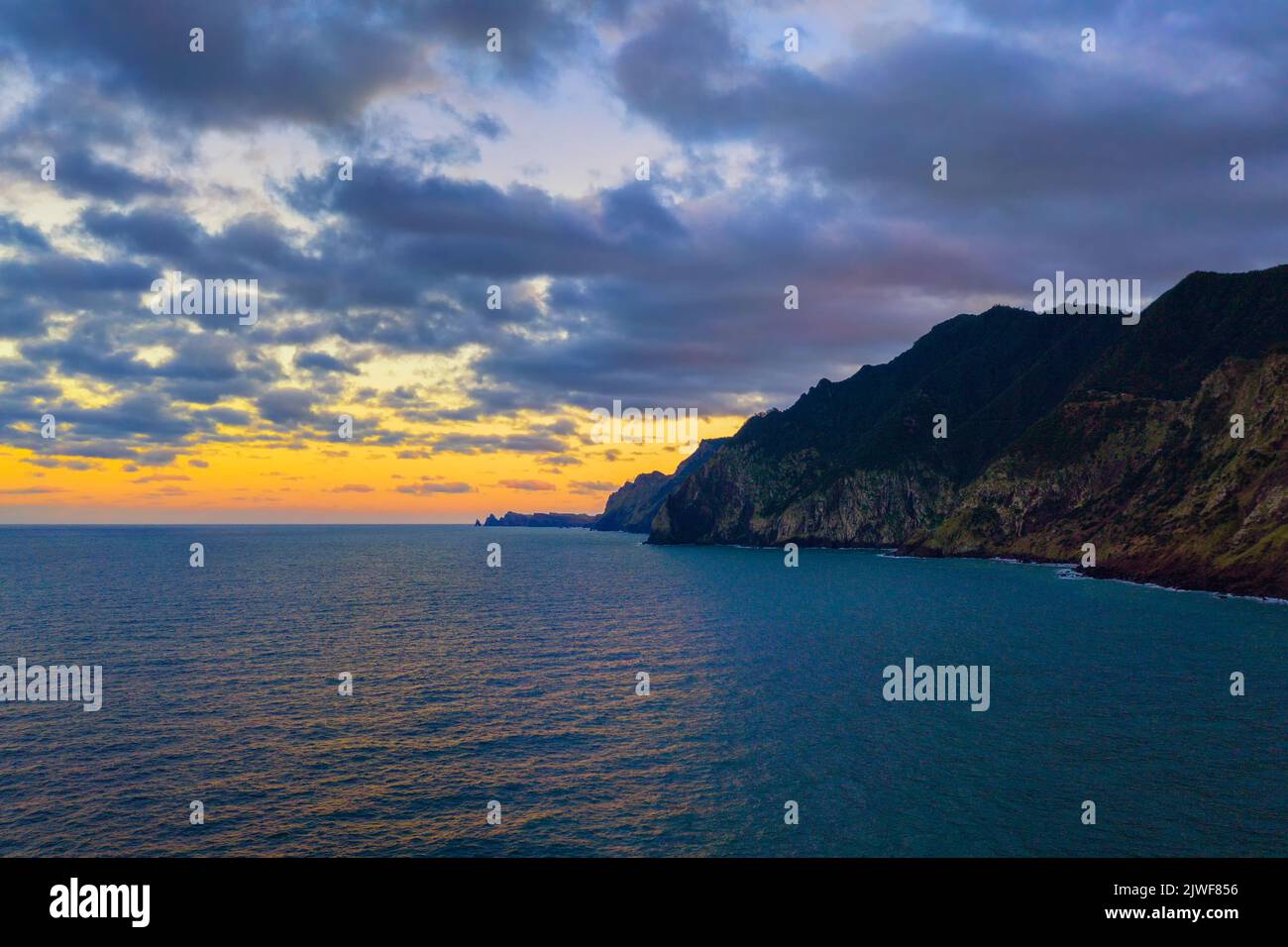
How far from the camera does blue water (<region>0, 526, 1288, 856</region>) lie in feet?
124

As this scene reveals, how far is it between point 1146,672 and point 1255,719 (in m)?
16.1

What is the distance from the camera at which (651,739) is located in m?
53.7

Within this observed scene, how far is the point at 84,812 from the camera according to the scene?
4047 centimetres

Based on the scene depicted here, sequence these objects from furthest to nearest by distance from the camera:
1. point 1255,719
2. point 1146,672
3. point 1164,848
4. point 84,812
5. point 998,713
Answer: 1. point 1146,672
2. point 998,713
3. point 1255,719
4. point 84,812
5. point 1164,848

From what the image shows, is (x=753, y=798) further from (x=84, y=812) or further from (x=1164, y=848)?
(x=84, y=812)

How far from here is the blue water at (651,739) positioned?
37.7 m
